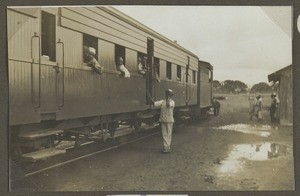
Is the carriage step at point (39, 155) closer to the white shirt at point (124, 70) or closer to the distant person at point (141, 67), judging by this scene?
the white shirt at point (124, 70)

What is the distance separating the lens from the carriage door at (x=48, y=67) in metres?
4.85

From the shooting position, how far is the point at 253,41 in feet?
18.5

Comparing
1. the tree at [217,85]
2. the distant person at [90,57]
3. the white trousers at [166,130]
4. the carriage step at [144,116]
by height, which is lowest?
the white trousers at [166,130]

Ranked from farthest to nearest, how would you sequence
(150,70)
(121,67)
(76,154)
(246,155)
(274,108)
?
(150,70) < (274,108) < (121,67) < (76,154) < (246,155)

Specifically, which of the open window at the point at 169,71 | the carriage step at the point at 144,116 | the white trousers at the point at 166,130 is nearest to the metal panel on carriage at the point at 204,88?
the open window at the point at 169,71

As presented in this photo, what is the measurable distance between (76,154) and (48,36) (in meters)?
2.07

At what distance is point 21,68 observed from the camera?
4598mm

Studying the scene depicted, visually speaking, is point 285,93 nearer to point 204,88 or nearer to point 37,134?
point 37,134

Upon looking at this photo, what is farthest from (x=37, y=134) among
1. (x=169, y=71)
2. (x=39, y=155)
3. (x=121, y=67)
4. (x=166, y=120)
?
(x=169, y=71)

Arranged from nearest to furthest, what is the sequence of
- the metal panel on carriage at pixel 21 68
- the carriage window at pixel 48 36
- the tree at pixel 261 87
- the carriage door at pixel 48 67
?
the metal panel on carriage at pixel 21 68 → the carriage door at pixel 48 67 → the carriage window at pixel 48 36 → the tree at pixel 261 87

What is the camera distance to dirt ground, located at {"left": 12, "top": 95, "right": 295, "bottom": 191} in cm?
526

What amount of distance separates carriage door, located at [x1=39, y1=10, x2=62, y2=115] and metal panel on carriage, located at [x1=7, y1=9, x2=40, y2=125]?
0.13 metres

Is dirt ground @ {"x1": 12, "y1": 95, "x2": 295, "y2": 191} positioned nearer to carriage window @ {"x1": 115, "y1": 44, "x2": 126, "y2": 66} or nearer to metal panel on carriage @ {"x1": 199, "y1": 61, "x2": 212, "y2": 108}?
carriage window @ {"x1": 115, "y1": 44, "x2": 126, "y2": 66}

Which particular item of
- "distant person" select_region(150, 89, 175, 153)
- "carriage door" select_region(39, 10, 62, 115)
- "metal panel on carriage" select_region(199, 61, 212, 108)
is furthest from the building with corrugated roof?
"metal panel on carriage" select_region(199, 61, 212, 108)
